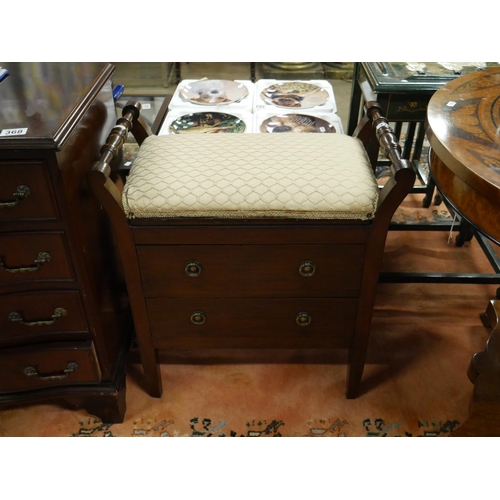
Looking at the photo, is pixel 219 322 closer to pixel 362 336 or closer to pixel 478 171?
pixel 362 336

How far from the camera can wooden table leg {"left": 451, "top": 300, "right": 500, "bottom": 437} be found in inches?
59.8

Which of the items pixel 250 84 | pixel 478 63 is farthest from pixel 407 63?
pixel 250 84

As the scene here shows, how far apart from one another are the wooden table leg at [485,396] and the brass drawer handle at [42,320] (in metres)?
1.24

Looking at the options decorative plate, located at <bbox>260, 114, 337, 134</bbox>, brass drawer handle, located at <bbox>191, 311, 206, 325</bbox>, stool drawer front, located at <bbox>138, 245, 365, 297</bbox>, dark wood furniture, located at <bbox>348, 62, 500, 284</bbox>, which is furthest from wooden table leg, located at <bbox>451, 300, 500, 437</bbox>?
decorative plate, located at <bbox>260, 114, 337, 134</bbox>

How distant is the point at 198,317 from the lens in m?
1.44

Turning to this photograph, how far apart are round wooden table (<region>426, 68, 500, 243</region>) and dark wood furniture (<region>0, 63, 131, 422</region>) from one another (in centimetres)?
85

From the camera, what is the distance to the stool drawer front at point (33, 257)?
1198mm

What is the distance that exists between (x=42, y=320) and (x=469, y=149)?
1.16 meters

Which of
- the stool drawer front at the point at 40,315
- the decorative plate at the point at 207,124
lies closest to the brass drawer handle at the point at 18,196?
the stool drawer front at the point at 40,315

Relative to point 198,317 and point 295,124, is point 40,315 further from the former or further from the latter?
point 295,124

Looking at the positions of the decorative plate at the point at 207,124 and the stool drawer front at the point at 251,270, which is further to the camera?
the decorative plate at the point at 207,124

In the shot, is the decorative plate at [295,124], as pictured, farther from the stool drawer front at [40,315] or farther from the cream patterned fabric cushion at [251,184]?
the stool drawer front at [40,315]

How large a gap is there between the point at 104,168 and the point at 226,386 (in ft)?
2.89

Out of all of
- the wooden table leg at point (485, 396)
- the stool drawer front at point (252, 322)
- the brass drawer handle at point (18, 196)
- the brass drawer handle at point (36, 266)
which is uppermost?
the brass drawer handle at point (18, 196)
